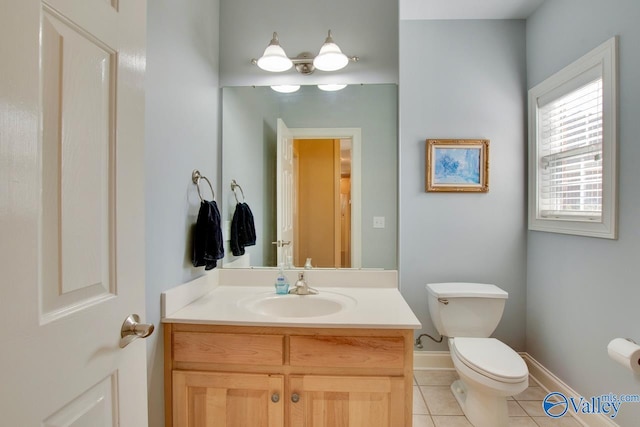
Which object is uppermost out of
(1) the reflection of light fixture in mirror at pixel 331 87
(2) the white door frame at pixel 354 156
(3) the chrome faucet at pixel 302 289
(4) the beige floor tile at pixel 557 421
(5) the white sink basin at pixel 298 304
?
(1) the reflection of light fixture in mirror at pixel 331 87

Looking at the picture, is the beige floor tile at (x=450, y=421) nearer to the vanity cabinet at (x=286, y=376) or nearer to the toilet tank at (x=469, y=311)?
the toilet tank at (x=469, y=311)

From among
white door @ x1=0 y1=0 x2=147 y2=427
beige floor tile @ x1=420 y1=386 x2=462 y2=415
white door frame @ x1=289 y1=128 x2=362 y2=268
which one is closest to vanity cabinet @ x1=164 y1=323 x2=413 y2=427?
white door @ x1=0 y1=0 x2=147 y2=427

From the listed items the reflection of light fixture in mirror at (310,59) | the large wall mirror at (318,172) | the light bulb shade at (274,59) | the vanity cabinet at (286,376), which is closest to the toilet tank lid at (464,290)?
the large wall mirror at (318,172)

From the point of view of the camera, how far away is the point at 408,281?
2.25 m

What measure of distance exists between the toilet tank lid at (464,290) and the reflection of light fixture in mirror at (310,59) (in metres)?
1.54

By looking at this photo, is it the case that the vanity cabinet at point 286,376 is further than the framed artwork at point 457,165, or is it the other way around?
the framed artwork at point 457,165

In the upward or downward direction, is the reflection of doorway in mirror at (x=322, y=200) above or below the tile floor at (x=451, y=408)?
above

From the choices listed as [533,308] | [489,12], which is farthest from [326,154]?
[533,308]

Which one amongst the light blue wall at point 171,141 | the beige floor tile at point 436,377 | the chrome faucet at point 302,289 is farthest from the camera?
the beige floor tile at point 436,377

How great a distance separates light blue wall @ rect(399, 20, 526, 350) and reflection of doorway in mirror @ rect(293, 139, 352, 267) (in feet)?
2.29

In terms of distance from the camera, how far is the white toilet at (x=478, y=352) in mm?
1513

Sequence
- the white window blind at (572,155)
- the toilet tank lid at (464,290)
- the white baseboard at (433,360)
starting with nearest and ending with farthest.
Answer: the white window blind at (572,155) → the toilet tank lid at (464,290) → the white baseboard at (433,360)

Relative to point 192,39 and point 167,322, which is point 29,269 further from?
point 192,39

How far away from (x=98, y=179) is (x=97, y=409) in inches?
20.0
